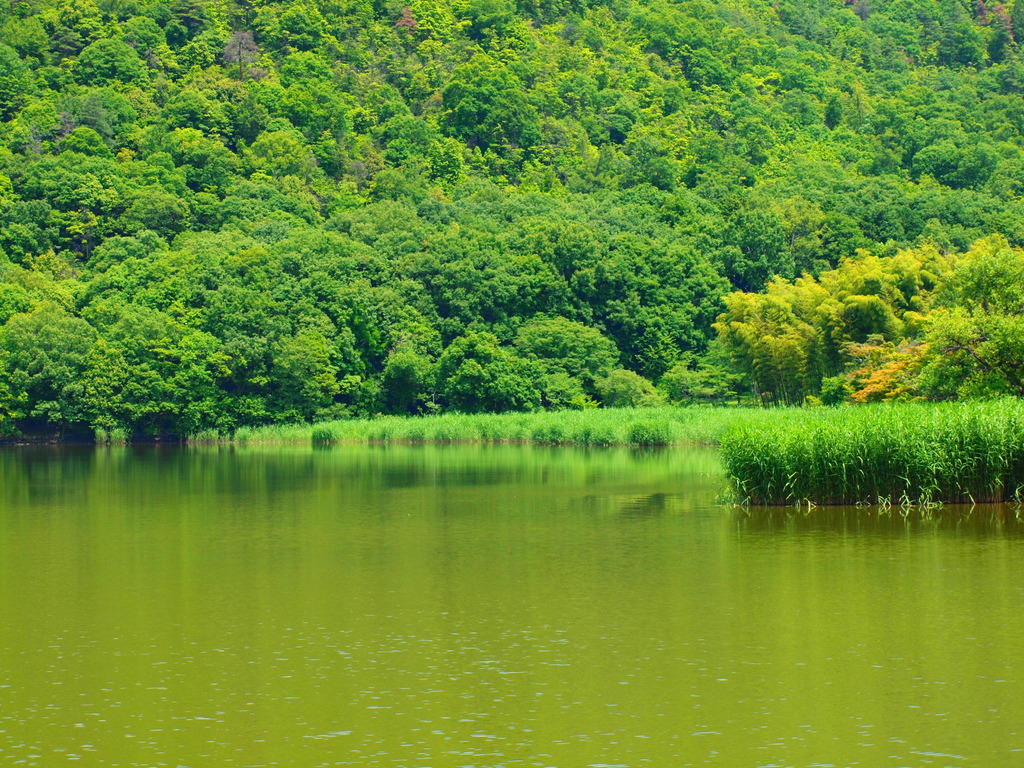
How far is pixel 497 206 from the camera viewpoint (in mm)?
80875

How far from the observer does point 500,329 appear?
6756 cm

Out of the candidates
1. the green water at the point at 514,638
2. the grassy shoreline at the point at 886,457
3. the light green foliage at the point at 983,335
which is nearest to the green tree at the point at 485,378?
the light green foliage at the point at 983,335

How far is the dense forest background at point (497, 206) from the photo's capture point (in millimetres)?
59438

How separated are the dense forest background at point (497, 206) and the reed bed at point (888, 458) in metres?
5.69

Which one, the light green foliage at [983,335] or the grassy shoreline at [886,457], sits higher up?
the light green foliage at [983,335]

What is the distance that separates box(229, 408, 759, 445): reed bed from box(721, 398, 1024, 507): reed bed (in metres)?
16.8

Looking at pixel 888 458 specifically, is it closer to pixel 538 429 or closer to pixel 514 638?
pixel 514 638

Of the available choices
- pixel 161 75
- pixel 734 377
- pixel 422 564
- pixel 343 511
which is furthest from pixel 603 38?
pixel 422 564

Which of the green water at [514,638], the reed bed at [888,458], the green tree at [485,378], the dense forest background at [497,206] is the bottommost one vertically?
the green water at [514,638]

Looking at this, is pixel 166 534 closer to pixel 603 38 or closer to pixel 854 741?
pixel 854 741

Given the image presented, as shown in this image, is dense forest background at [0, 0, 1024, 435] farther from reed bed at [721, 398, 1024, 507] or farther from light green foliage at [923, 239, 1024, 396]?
reed bed at [721, 398, 1024, 507]

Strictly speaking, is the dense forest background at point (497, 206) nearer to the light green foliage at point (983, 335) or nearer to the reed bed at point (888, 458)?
the light green foliage at point (983, 335)

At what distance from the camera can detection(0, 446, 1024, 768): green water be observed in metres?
10.6

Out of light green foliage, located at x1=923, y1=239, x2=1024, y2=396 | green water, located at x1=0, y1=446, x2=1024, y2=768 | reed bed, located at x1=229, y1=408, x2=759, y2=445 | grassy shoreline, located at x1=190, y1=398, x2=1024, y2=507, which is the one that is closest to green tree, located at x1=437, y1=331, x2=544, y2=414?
reed bed, located at x1=229, y1=408, x2=759, y2=445
